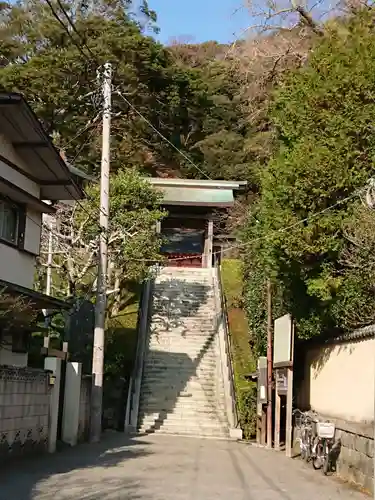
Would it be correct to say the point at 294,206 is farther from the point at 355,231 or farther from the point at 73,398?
the point at 73,398

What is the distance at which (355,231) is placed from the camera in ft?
35.0

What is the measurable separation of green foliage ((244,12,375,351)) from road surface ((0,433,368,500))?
312 centimetres

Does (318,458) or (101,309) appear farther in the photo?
(101,309)

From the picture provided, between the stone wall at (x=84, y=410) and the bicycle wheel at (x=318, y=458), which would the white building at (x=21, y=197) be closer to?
the stone wall at (x=84, y=410)

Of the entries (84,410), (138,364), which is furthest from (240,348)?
(84,410)

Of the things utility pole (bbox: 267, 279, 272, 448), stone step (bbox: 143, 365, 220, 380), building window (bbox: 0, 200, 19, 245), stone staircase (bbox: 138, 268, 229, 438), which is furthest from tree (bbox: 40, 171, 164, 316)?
utility pole (bbox: 267, 279, 272, 448)

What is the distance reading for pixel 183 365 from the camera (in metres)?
23.0

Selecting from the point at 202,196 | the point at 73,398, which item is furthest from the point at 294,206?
the point at 202,196

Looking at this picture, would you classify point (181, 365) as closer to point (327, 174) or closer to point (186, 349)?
point (186, 349)

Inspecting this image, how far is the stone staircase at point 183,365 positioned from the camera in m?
19.7

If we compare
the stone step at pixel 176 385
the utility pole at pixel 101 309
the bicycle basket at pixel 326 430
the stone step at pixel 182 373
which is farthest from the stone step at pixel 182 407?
the bicycle basket at pixel 326 430

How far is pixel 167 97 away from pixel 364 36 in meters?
25.3

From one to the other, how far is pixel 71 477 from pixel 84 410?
6.57m

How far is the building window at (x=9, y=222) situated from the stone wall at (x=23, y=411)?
3406 millimetres
